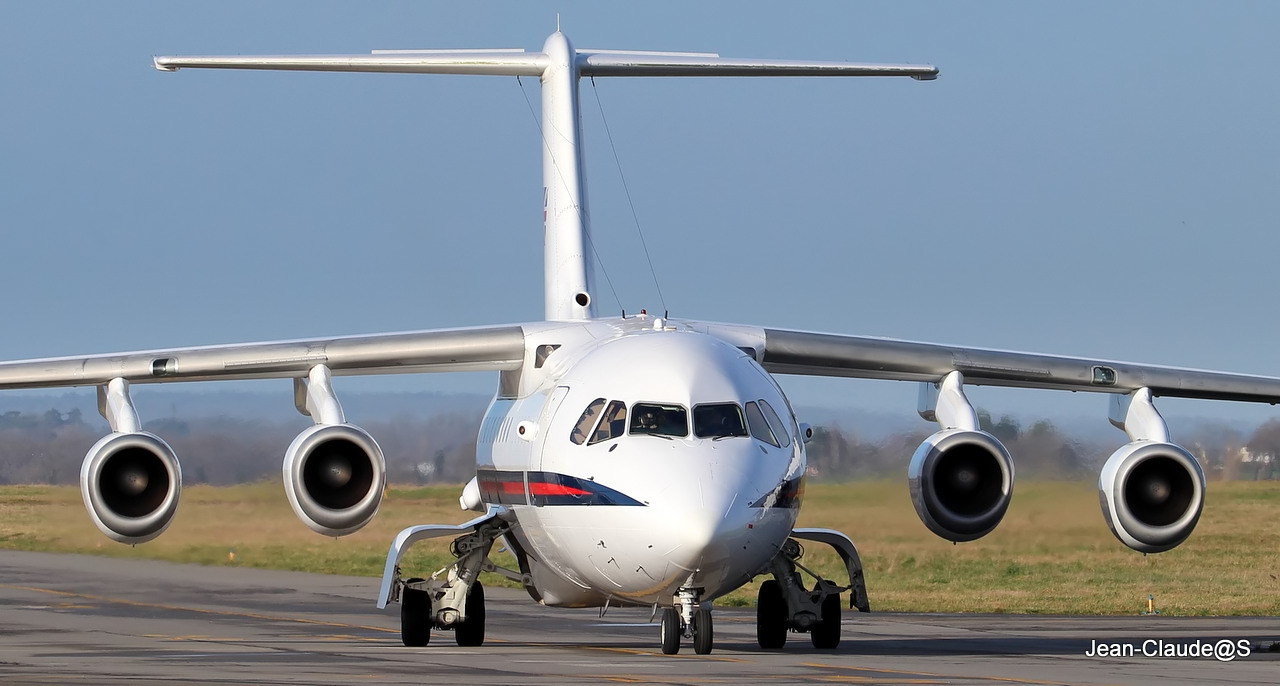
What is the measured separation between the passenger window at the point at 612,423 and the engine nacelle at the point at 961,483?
3268mm

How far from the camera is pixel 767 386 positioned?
13219 mm

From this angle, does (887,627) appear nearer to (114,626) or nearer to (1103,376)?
(1103,376)

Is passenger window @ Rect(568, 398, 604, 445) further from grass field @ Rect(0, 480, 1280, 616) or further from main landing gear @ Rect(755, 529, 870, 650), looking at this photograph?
grass field @ Rect(0, 480, 1280, 616)

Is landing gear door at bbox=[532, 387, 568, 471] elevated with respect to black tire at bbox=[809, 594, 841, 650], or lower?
elevated

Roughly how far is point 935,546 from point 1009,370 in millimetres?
8328

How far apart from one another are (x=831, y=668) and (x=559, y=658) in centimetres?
219

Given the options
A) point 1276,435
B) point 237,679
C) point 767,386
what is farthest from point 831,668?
point 1276,435

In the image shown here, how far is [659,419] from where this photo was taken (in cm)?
1248

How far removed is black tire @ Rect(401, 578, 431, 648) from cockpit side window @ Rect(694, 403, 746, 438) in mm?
3733

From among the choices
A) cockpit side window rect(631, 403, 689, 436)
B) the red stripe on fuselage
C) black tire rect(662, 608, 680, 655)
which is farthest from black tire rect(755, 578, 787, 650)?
cockpit side window rect(631, 403, 689, 436)

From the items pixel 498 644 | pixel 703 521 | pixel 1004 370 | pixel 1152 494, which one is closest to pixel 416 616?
pixel 498 644

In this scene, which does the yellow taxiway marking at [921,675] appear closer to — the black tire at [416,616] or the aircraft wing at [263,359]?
the black tire at [416,616]

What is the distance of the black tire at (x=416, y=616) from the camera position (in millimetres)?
15117

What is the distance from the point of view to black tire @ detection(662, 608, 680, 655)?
12.9 m
